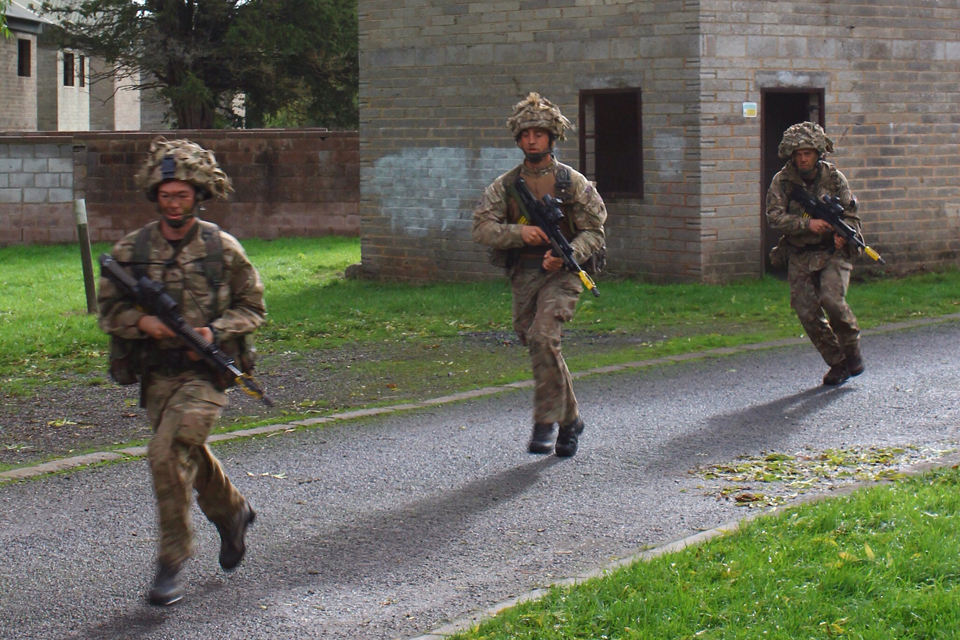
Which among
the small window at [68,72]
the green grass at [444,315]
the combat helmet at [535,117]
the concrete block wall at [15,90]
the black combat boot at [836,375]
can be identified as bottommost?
the black combat boot at [836,375]

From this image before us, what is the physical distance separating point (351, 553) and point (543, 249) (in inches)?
88.1

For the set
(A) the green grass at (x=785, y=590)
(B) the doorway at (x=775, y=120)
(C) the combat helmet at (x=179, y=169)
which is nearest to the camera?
(A) the green grass at (x=785, y=590)

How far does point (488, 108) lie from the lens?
1519cm

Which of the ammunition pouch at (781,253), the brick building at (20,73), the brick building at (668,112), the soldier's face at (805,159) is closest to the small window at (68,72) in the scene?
the brick building at (20,73)

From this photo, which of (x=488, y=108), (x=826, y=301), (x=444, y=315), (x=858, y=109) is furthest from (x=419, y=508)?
(x=858, y=109)

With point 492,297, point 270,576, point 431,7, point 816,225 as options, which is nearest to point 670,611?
point 270,576

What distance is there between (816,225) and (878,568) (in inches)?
165

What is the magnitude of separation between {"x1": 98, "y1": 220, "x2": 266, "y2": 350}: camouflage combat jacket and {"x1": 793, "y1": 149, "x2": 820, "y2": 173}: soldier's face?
15.4 feet

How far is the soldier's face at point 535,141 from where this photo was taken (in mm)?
6566

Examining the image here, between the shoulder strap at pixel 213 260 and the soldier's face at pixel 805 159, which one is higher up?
the soldier's face at pixel 805 159

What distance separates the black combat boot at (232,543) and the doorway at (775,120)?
1033 centimetres

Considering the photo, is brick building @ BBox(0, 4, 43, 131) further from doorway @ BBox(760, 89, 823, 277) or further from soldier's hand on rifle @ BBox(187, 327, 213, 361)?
soldier's hand on rifle @ BBox(187, 327, 213, 361)

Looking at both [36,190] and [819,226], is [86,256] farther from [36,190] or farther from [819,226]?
[36,190]

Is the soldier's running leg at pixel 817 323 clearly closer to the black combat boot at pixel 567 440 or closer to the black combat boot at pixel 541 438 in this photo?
the black combat boot at pixel 567 440
